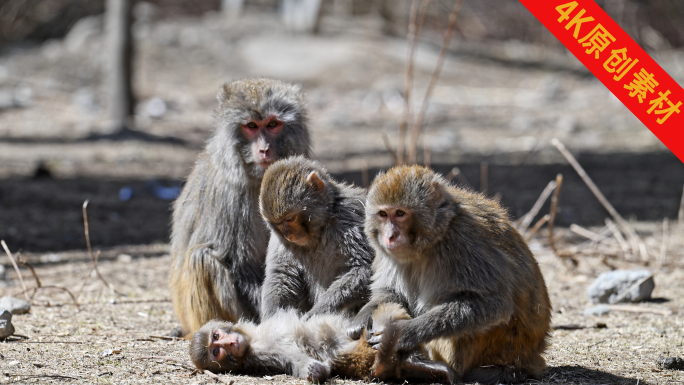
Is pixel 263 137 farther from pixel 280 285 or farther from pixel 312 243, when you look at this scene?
pixel 280 285

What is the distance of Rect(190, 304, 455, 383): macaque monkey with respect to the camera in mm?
4062

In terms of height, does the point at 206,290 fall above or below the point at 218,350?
above

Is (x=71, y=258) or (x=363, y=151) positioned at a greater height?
(x=363, y=151)

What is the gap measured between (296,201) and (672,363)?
251 centimetres

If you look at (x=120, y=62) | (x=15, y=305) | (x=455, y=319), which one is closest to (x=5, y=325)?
(x=15, y=305)

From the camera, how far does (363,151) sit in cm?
1265

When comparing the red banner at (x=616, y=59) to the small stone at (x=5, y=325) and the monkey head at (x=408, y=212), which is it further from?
the small stone at (x=5, y=325)

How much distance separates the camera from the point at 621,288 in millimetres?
6254

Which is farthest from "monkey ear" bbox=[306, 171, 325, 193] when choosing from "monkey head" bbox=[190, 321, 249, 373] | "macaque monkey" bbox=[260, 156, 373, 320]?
"monkey head" bbox=[190, 321, 249, 373]

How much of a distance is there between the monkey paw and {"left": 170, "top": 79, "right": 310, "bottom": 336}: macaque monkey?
1040 mm

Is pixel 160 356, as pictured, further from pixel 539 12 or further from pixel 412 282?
pixel 539 12

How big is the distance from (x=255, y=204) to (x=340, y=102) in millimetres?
11646

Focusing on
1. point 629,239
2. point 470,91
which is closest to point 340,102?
point 470,91

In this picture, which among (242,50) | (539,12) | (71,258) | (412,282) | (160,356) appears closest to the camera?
(539,12)
